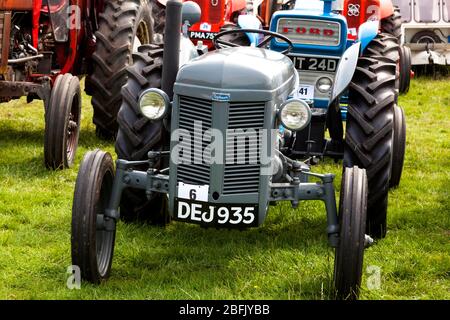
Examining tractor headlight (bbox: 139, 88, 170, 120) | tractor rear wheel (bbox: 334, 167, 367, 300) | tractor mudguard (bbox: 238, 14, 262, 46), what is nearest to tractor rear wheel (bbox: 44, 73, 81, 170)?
tractor mudguard (bbox: 238, 14, 262, 46)

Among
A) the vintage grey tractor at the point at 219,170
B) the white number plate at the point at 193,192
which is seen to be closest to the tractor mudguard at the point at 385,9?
the vintage grey tractor at the point at 219,170

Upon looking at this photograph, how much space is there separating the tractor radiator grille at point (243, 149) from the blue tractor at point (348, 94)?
3.13 ft

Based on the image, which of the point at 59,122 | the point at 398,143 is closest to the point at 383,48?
the point at 398,143

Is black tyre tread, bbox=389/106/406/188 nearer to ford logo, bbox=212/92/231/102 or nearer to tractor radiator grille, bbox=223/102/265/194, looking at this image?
tractor radiator grille, bbox=223/102/265/194

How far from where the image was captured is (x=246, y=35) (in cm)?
750

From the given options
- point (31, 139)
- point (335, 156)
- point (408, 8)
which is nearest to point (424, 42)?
point (408, 8)

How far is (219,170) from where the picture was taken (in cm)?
512

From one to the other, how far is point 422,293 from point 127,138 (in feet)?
6.93

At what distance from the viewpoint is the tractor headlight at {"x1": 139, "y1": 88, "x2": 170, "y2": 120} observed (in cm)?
532

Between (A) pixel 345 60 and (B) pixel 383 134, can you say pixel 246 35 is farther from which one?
(B) pixel 383 134

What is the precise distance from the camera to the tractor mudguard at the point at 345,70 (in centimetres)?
602

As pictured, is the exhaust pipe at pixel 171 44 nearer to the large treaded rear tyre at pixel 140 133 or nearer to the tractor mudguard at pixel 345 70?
the large treaded rear tyre at pixel 140 133

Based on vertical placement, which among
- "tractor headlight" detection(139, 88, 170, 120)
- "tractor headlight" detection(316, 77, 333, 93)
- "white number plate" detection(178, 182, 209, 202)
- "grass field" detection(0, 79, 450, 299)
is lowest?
"grass field" detection(0, 79, 450, 299)

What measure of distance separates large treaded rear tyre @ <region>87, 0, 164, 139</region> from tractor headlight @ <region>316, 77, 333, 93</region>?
7.86 feet
